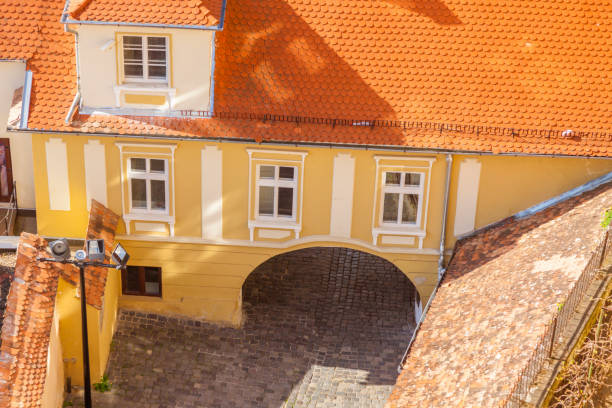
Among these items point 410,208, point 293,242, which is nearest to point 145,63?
point 293,242

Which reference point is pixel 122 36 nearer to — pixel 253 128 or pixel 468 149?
pixel 253 128

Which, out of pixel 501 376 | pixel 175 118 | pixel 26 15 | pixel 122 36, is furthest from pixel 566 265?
pixel 26 15

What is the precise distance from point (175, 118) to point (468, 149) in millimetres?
6911

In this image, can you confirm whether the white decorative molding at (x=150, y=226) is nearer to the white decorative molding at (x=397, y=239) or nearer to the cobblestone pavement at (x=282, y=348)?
the cobblestone pavement at (x=282, y=348)

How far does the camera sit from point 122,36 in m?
20.1

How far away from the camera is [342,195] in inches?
837

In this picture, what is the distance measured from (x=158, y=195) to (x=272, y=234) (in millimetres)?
2990

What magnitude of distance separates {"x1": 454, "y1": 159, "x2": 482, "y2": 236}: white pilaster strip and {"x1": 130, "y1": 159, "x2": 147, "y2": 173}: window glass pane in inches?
A: 302

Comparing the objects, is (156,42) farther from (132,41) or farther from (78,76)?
(78,76)

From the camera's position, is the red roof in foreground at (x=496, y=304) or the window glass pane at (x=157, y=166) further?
the window glass pane at (x=157, y=166)

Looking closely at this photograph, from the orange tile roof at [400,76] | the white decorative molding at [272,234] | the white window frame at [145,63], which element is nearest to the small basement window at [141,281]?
the white decorative molding at [272,234]

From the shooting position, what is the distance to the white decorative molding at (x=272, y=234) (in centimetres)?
2169

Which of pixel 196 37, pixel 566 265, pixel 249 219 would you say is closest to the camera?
pixel 566 265

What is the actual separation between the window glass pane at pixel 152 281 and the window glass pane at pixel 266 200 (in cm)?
331
